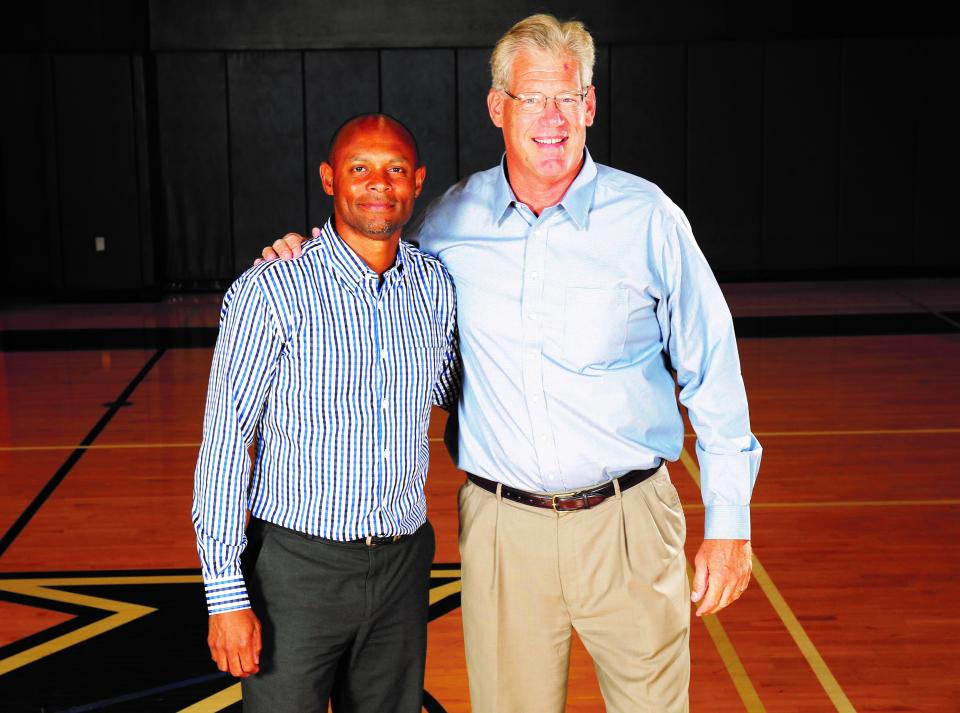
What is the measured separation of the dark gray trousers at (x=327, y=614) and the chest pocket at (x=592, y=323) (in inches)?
17.9

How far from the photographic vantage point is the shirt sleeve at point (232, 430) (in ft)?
7.05

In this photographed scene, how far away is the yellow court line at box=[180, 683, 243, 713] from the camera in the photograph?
11.0 feet

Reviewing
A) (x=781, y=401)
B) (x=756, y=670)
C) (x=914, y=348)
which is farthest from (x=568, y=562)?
(x=914, y=348)

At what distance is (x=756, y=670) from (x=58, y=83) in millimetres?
9013

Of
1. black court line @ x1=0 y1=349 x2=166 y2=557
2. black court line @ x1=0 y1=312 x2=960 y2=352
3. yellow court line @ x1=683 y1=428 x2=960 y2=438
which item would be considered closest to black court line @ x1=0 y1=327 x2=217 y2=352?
black court line @ x1=0 y1=312 x2=960 y2=352

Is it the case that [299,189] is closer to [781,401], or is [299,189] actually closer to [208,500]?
[781,401]

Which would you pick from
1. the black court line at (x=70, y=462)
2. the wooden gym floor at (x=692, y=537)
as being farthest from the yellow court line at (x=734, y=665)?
the black court line at (x=70, y=462)

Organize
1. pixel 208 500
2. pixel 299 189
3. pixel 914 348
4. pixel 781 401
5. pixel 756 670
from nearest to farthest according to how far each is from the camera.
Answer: pixel 208 500 → pixel 756 670 → pixel 781 401 → pixel 914 348 → pixel 299 189

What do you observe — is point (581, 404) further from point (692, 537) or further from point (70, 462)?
point (70, 462)

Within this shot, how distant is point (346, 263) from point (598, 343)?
495 mm

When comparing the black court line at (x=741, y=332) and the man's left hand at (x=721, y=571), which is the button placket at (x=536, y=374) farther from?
the black court line at (x=741, y=332)

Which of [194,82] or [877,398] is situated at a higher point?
[194,82]

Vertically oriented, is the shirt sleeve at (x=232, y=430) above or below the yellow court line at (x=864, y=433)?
above

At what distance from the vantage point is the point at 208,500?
7.16ft
